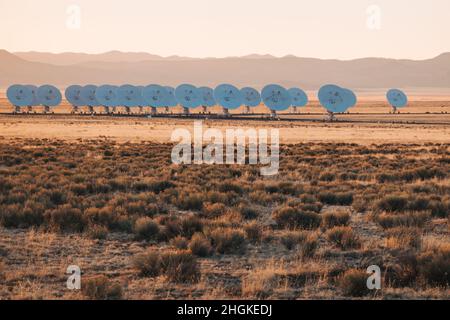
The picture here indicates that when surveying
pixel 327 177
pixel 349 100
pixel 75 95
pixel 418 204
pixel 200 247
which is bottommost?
pixel 327 177

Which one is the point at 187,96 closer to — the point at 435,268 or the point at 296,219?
the point at 296,219

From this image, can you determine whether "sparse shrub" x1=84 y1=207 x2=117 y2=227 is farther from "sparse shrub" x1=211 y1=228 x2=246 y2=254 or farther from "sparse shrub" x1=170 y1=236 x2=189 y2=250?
"sparse shrub" x1=211 y1=228 x2=246 y2=254

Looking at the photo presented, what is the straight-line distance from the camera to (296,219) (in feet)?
52.0

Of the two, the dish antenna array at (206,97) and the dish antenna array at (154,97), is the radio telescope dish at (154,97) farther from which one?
the dish antenna array at (206,97)

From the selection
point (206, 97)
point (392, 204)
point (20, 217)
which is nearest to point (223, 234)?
point (20, 217)

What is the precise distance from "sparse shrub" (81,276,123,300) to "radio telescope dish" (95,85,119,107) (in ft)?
339

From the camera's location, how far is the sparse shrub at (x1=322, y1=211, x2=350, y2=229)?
15438mm

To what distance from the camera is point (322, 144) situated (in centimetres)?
4909

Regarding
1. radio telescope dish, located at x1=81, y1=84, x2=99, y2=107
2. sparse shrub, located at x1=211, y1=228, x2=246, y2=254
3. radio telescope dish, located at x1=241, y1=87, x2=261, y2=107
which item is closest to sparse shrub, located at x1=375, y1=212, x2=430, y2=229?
sparse shrub, located at x1=211, y1=228, x2=246, y2=254

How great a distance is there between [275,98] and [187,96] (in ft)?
63.4

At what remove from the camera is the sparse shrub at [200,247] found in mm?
12352

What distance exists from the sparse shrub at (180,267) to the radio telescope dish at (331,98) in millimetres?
79244
